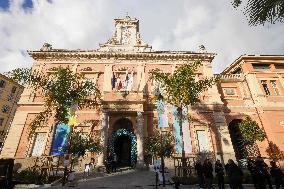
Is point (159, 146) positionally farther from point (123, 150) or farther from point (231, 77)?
point (231, 77)

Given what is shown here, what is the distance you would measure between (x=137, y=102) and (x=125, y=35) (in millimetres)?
10872

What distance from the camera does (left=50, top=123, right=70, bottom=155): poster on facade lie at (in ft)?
67.2

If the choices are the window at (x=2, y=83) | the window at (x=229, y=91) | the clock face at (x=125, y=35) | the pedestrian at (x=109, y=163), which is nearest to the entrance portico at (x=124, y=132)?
the pedestrian at (x=109, y=163)

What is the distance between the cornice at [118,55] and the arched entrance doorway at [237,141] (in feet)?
27.5

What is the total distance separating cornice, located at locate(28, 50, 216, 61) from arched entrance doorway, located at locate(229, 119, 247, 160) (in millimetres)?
8392

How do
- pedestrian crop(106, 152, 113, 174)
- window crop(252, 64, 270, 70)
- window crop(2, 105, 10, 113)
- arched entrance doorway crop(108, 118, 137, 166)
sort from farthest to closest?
window crop(2, 105, 10, 113) < window crop(252, 64, 270, 70) < arched entrance doorway crop(108, 118, 137, 166) < pedestrian crop(106, 152, 113, 174)

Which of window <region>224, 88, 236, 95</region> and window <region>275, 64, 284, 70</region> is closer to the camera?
→ window <region>224, 88, 236, 95</region>

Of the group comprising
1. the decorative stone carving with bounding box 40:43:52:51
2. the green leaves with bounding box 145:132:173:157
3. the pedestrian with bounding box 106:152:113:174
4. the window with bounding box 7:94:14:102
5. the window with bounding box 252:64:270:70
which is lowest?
the pedestrian with bounding box 106:152:113:174

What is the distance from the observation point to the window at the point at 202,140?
72.5 ft

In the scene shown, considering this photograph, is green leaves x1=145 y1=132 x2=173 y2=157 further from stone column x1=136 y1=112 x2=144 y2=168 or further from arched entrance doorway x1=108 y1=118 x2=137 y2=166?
arched entrance doorway x1=108 y1=118 x2=137 y2=166

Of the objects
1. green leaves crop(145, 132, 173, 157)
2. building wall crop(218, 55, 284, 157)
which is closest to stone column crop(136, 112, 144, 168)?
green leaves crop(145, 132, 173, 157)

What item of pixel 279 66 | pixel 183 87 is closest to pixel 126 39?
pixel 183 87

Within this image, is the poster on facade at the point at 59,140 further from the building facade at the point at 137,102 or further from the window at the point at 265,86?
the window at the point at 265,86

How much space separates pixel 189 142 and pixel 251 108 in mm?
9348
